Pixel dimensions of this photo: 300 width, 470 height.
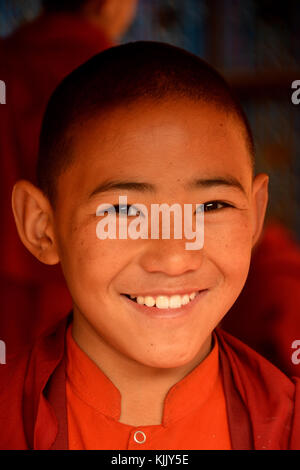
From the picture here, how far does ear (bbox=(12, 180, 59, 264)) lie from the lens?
110 centimetres

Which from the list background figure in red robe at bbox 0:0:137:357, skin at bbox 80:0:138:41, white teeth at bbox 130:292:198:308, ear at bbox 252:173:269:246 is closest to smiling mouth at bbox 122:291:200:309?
white teeth at bbox 130:292:198:308

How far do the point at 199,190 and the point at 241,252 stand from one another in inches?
4.8

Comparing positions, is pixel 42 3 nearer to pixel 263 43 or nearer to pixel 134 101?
pixel 263 43

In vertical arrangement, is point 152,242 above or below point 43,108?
below

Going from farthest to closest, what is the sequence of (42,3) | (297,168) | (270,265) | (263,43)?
(297,168)
(263,43)
(42,3)
(270,265)

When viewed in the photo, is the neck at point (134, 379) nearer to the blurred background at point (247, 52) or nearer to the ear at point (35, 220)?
Answer: the ear at point (35, 220)

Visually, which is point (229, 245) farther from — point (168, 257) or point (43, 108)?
point (43, 108)

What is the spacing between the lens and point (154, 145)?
0.96 m

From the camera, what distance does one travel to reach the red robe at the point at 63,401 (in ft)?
3.31

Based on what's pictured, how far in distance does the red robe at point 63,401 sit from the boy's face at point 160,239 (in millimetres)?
115

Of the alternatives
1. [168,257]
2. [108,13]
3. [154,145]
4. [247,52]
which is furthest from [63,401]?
[247,52]

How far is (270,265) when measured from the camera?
4.95ft

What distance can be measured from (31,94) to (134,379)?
77 cm
